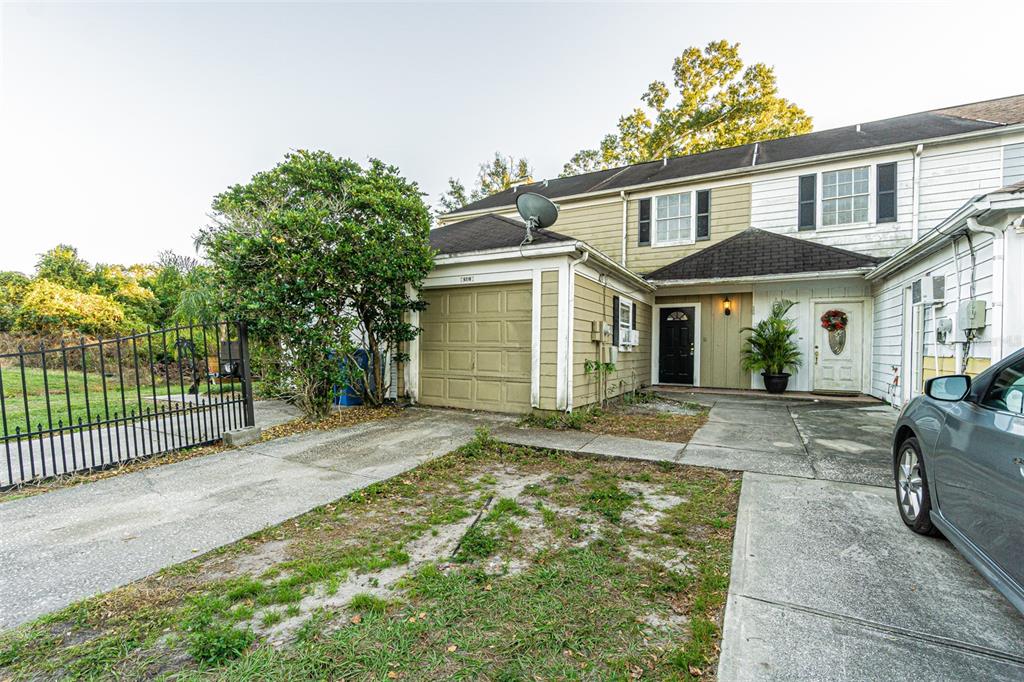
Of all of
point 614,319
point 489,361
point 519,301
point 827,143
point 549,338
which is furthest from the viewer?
point 827,143

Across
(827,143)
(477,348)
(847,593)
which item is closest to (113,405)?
(477,348)

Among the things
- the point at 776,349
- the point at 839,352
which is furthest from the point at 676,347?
the point at 839,352

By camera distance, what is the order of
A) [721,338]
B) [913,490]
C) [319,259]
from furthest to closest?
[721,338]
[319,259]
[913,490]

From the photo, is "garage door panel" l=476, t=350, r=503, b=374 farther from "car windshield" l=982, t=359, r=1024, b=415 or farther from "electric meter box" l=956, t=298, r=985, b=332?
"electric meter box" l=956, t=298, r=985, b=332

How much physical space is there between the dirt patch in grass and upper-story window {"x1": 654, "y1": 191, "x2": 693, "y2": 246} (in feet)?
25.0

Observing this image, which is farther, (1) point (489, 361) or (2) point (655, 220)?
(2) point (655, 220)

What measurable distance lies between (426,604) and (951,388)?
9.80 feet

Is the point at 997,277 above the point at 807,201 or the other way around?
the other way around

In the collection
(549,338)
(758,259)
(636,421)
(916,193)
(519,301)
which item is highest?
(916,193)

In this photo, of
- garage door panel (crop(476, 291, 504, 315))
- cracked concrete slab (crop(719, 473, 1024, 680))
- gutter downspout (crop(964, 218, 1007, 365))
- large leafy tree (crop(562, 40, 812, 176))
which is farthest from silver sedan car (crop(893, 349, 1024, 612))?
large leafy tree (crop(562, 40, 812, 176))

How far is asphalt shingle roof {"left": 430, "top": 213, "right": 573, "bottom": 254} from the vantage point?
656cm

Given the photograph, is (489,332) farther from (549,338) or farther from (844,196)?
(844,196)

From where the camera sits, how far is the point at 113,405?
23.2ft

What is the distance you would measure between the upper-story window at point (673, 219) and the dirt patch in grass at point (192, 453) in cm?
762
